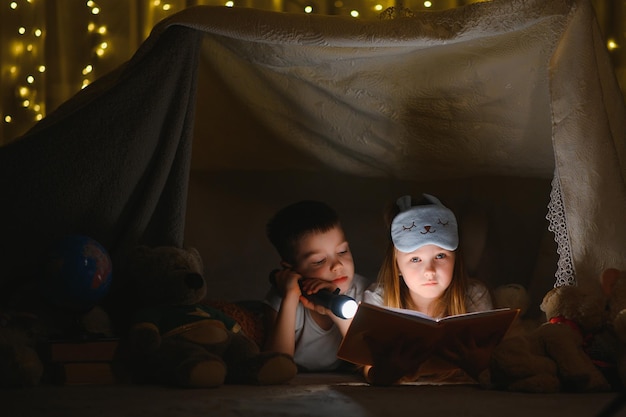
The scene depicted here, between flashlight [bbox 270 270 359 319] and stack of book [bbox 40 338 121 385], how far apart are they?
0.44m

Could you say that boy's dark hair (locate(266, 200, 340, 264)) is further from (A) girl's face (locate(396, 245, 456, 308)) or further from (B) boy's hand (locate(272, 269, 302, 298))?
(A) girl's face (locate(396, 245, 456, 308))

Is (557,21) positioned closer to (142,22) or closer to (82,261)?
(82,261)

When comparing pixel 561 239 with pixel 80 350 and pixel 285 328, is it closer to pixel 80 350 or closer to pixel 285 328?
pixel 285 328

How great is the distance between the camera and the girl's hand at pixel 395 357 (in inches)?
60.4

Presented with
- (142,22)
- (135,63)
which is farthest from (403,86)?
(142,22)

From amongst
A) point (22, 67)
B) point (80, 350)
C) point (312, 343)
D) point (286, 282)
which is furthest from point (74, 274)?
point (22, 67)

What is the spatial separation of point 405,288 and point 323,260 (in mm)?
210

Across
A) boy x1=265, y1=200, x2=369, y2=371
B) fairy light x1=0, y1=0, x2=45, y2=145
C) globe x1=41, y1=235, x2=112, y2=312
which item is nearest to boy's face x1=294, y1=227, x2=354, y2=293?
boy x1=265, y1=200, x2=369, y2=371

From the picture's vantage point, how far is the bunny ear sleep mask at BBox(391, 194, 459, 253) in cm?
183

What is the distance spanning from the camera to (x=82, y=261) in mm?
1595

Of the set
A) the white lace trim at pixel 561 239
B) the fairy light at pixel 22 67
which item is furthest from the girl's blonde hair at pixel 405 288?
the fairy light at pixel 22 67

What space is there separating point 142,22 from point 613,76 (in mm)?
1443

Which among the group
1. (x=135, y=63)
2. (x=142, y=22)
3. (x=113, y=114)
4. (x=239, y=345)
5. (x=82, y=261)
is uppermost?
(x=142, y=22)

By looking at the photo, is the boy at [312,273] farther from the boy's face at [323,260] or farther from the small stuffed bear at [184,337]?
the small stuffed bear at [184,337]
